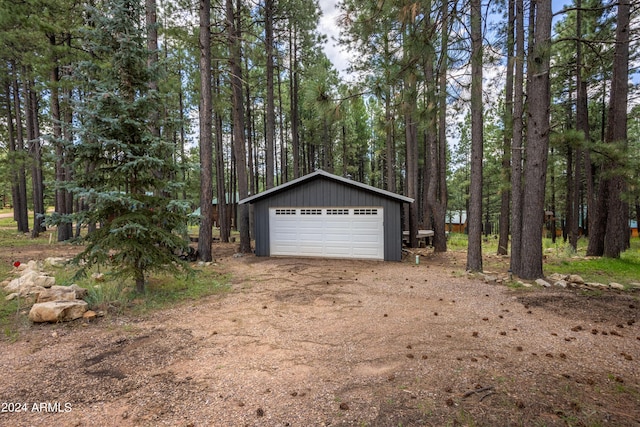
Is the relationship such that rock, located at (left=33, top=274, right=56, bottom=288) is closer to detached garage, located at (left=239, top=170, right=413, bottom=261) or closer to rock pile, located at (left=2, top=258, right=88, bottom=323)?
rock pile, located at (left=2, top=258, right=88, bottom=323)

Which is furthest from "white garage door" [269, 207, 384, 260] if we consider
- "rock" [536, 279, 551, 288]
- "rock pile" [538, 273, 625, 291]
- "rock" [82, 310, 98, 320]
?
"rock" [82, 310, 98, 320]

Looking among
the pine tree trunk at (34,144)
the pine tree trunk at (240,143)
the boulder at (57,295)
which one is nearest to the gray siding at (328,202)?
the pine tree trunk at (240,143)

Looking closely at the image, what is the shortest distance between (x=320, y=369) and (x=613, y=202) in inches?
446

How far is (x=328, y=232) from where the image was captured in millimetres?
11383

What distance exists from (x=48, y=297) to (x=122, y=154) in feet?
8.49

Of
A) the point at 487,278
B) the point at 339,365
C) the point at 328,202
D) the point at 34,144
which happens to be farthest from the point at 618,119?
the point at 34,144

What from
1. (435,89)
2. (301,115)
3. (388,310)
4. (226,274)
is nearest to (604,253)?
(435,89)

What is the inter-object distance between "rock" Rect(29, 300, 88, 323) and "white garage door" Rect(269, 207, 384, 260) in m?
7.46

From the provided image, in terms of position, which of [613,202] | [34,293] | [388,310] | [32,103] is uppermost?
[32,103]

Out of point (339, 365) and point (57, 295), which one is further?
point (57, 295)

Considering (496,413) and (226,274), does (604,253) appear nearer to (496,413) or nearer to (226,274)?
(496,413)

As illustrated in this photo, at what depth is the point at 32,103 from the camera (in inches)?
583

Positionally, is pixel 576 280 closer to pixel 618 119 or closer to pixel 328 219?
pixel 618 119

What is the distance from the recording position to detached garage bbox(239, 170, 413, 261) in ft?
35.6
